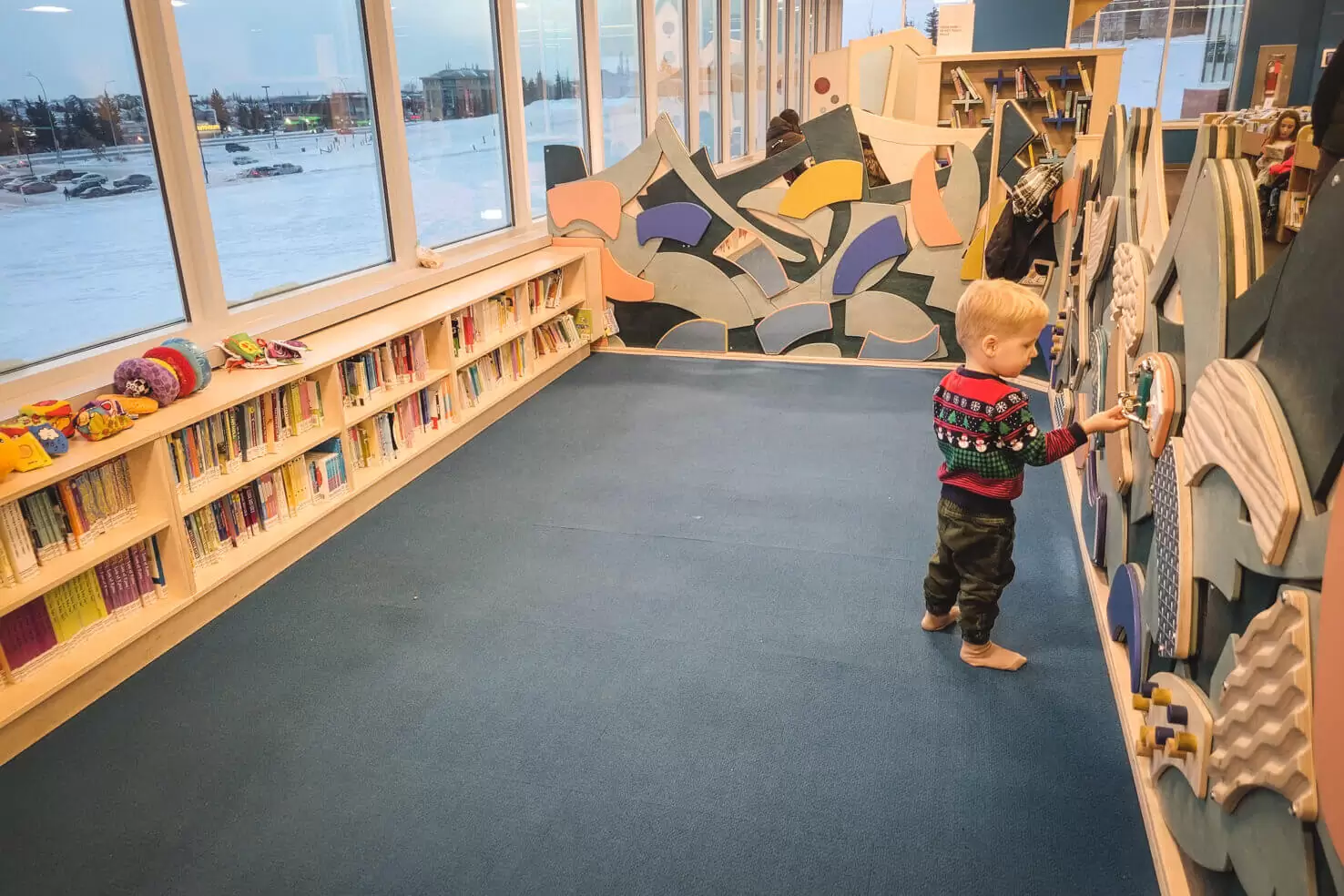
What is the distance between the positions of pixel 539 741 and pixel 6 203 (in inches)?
96.3

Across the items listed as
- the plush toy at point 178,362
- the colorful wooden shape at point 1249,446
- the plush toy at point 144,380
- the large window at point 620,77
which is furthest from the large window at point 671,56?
the colorful wooden shape at point 1249,446

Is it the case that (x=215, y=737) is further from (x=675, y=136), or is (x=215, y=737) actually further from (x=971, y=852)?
(x=675, y=136)

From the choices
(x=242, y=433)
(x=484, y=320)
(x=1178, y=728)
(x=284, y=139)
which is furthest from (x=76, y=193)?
(x=1178, y=728)

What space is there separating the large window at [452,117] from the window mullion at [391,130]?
0.13 m

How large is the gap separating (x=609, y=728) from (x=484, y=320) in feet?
9.25

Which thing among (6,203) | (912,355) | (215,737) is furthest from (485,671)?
(912,355)

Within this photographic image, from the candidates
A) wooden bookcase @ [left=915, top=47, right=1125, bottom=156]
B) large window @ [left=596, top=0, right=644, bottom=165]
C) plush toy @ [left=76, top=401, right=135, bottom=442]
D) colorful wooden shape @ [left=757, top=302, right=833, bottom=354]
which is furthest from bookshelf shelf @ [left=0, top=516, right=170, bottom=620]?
wooden bookcase @ [left=915, top=47, right=1125, bottom=156]

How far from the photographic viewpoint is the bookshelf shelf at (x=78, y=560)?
239 centimetres

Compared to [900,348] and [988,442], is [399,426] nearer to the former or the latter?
[988,442]

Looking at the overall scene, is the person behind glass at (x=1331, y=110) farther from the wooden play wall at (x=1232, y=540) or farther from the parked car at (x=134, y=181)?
the parked car at (x=134, y=181)

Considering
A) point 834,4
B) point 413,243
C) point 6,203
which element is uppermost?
point 834,4

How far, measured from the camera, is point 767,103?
40.0 feet

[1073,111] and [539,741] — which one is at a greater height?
[1073,111]

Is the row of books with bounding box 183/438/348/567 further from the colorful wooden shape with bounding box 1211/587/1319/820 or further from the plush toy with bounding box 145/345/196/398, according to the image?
the colorful wooden shape with bounding box 1211/587/1319/820
